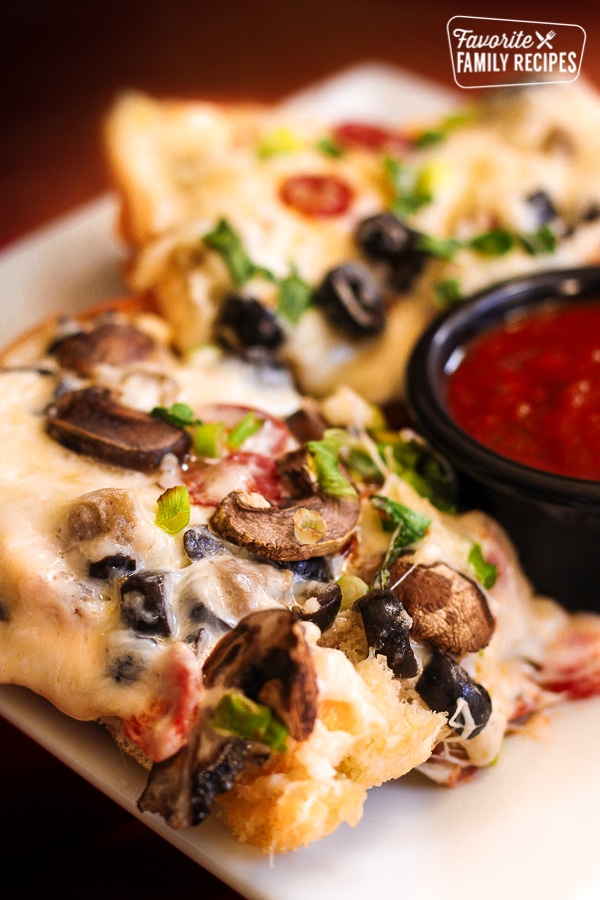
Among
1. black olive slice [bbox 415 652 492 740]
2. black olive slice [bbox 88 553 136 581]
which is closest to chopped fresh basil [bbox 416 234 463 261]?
black olive slice [bbox 415 652 492 740]

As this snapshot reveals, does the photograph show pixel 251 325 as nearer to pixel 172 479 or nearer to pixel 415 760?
pixel 172 479

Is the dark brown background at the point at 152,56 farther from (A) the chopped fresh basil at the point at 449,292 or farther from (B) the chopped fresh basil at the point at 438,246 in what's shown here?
(A) the chopped fresh basil at the point at 449,292

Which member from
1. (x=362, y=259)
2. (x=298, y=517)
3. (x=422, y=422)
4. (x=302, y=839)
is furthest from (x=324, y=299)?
(x=302, y=839)

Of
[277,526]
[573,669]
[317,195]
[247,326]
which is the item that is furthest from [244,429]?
[317,195]

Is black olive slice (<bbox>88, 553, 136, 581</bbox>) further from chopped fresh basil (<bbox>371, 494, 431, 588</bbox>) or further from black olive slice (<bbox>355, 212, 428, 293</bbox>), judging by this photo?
black olive slice (<bbox>355, 212, 428, 293</bbox>)

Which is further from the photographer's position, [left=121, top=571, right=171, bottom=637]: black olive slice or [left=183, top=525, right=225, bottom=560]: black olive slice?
[left=183, top=525, right=225, bottom=560]: black olive slice

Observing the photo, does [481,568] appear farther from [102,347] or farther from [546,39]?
[546,39]

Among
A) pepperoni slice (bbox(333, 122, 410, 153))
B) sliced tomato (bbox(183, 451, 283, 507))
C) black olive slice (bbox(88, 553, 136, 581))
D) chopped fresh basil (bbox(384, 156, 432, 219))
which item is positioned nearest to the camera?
black olive slice (bbox(88, 553, 136, 581))
